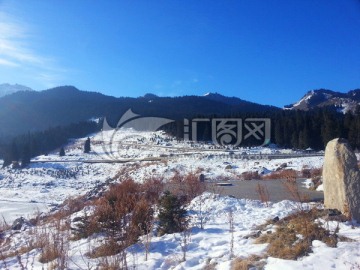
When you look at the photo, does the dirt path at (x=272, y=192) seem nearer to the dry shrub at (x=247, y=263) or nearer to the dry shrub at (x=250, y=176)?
the dry shrub at (x=250, y=176)

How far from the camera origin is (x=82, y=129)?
10644cm

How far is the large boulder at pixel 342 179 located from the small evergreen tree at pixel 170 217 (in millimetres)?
3253

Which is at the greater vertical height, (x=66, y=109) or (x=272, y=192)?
(x=66, y=109)

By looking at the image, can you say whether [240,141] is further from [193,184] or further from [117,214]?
[117,214]

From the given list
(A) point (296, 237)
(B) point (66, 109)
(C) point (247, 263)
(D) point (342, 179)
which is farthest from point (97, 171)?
(B) point (66, 109)

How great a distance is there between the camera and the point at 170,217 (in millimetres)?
7352

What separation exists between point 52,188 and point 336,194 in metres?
28.1

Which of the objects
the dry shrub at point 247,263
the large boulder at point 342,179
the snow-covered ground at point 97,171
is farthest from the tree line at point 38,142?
the dry shrub at point 247,263

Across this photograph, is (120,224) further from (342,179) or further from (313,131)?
(313,131)

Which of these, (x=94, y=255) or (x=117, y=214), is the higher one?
(x=117, y=214)

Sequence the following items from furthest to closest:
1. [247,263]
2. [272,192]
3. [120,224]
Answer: [272,192] → [120,224] → [247,263]

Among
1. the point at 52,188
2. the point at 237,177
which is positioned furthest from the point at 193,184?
the point at 52,188

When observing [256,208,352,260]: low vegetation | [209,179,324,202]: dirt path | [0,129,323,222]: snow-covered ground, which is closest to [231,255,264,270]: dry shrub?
[256,208,352,260]: low vegetation

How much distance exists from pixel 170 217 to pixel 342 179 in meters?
3.72
